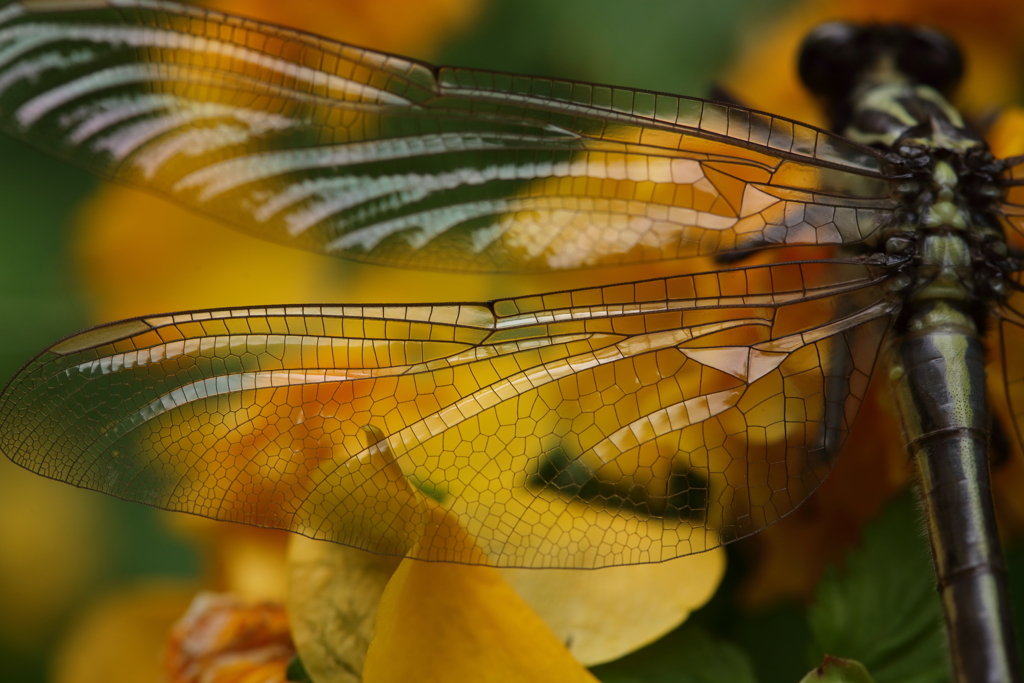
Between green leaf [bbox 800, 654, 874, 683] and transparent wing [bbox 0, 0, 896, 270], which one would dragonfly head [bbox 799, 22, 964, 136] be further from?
green leaf [bbox 800, 654, 874, 683]

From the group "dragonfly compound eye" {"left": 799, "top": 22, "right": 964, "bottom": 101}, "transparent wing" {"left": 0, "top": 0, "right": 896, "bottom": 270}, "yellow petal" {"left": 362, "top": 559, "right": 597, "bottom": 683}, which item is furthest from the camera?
"dragonfly compound eye" {"left": 799, "top": 22, "right": 964, "bottom": 101}

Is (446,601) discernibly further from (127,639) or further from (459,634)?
(127,639)

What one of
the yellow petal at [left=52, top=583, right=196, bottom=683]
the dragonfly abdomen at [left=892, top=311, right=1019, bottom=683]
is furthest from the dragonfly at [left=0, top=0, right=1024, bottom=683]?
the yellow petal at [left=52, top=583, right=196, bottom=683]

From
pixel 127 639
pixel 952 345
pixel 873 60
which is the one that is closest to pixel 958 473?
pixel 952 345

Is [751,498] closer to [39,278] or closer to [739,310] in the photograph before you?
[739,310]

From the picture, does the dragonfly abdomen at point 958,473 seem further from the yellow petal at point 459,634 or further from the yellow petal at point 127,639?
the yellow petal at point 127,639

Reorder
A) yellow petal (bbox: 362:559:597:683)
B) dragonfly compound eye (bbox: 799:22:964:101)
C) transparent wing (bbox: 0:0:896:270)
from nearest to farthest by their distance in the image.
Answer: yellow petal (bbox: 362:559:597:683)
transparent wing (bbox: 0:0:896:270)
dragonfly compound eye (bbox: 799:22:964:101)

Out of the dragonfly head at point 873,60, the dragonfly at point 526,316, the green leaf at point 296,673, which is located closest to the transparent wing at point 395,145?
the dragonfly at point 526,316

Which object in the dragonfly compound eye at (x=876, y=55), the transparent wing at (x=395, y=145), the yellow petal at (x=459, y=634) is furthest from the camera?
the dragonfly compound eye at (x=876, y=55)

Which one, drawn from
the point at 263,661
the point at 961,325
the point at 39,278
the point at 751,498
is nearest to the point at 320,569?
the point at 263,661
